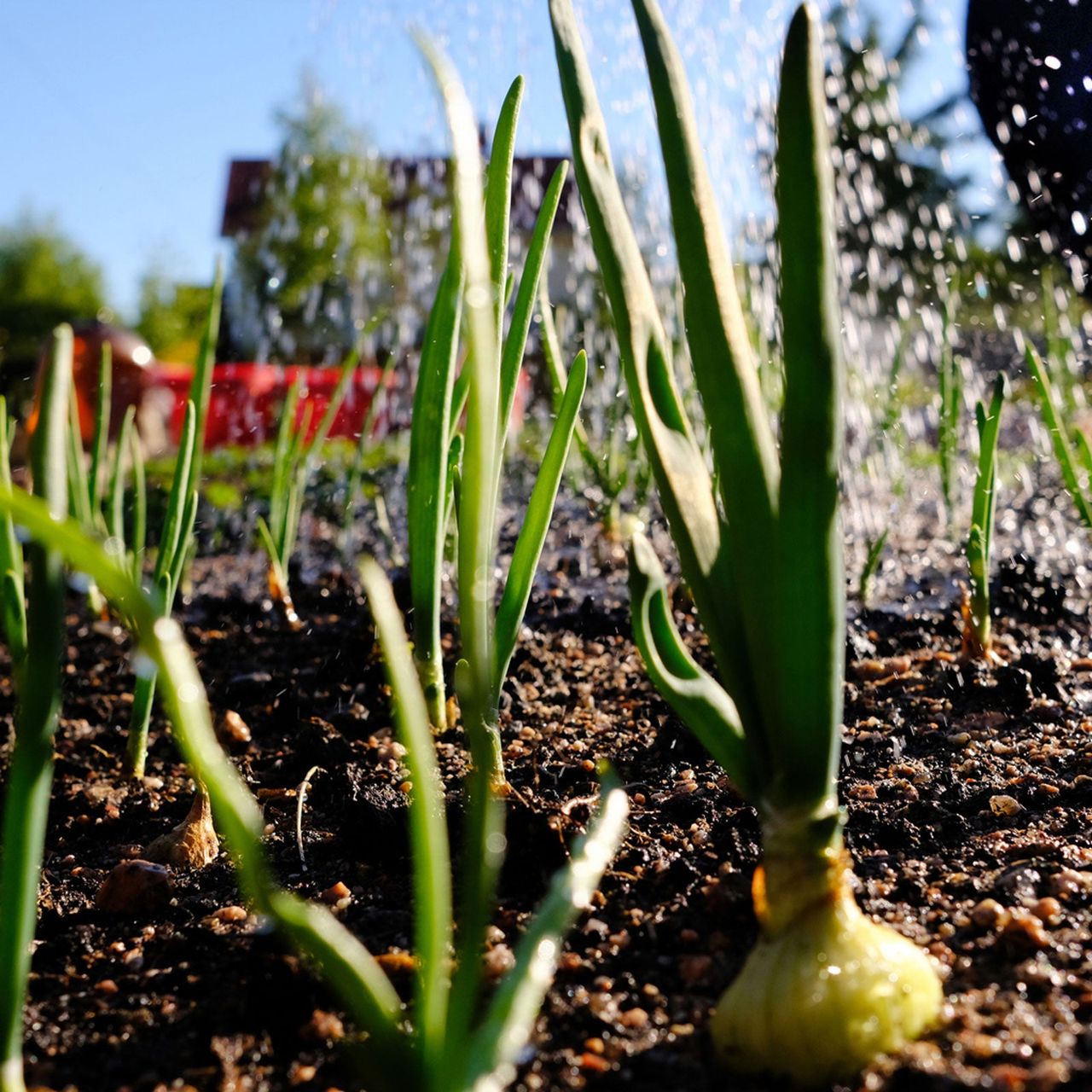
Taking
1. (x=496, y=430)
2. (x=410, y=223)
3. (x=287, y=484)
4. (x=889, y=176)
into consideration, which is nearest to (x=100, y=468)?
(x=287, y=484)

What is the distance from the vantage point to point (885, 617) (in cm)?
146

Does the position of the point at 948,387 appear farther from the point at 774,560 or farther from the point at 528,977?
the point at 528,977

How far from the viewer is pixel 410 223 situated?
63.5ft

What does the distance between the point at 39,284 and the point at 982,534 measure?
1123 inches

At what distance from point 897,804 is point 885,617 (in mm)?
701

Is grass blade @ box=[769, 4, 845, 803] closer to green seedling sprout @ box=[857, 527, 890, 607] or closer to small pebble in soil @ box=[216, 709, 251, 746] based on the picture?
small pebble in soil @ box=[216, 709, 251, 746]

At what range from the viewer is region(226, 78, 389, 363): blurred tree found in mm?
19484

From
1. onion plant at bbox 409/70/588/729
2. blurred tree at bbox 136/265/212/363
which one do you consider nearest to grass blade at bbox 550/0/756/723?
onion plant at bbox 409/70/588/729

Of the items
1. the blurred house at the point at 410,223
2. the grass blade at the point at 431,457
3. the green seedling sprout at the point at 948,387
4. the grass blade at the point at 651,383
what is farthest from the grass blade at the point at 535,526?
the blurred house at the point at 410,223

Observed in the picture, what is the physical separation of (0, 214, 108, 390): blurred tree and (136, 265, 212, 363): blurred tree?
1.17 meters

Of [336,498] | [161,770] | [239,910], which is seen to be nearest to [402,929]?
[239,910]

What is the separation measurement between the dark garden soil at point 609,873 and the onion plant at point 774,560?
42mm

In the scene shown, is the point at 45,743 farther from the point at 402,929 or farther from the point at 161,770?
the point at 161,770

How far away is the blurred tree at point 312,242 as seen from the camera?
1948 cm
